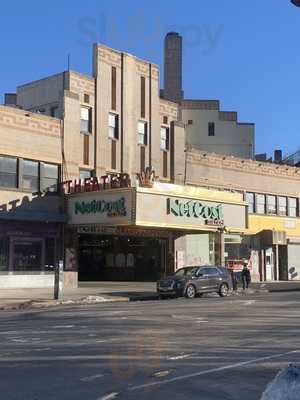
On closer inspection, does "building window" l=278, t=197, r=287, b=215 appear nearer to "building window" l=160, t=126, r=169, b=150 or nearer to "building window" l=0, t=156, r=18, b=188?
"building window" l=160, t=126, r=169, b=150

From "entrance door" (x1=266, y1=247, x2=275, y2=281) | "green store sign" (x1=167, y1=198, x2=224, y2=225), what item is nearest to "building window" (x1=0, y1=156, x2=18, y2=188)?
"green store sign" (x1=167, y1=198, x2=224, y2=225)

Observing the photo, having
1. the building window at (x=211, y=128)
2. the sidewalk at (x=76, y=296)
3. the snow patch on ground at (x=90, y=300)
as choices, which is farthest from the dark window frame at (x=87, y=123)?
the building window at (x=211, y=128)

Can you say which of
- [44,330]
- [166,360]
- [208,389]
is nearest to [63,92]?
[44,330]

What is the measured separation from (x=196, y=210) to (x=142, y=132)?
7246mm

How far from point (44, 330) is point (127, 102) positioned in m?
24.9

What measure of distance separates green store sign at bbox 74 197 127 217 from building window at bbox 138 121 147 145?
7609mm

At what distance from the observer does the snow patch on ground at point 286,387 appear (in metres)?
5.25

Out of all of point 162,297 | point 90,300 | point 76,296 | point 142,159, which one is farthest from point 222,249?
Result: point 90,300

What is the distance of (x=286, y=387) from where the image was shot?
5328 millimetres

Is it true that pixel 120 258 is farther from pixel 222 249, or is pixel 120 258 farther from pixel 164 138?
pixel 164 138

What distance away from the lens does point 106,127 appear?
124ft

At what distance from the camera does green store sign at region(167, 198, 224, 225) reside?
3403 centimetres

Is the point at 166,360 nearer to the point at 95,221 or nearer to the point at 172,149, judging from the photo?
the point at 95,221

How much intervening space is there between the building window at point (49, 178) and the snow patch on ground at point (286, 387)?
97.5 ft
